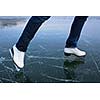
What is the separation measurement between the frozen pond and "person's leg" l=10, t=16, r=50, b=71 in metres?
0.02

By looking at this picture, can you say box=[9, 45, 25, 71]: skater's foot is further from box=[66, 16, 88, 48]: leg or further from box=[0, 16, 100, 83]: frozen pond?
box=[66, 16, 88, 48]: leg

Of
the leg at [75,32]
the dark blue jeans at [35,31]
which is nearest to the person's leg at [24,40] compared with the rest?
the dark blue jeans at [35,31]

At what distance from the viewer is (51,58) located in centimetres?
166

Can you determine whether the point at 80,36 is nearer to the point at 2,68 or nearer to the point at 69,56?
the point at 69,56

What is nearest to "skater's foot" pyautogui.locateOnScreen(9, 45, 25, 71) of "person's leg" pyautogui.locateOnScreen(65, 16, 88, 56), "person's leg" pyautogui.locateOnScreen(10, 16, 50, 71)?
"person's leg" pyautogui.locateOnScreen(10, 16, 50, 71)

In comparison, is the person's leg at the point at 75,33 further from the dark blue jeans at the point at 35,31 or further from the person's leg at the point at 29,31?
the person's leg at the point at 29,31

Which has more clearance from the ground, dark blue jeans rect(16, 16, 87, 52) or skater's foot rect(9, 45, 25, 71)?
dark blue jeans rect(16, 16, 87, 52)

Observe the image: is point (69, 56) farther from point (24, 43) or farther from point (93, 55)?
point (24, 43)

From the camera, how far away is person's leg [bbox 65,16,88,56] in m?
1.63
